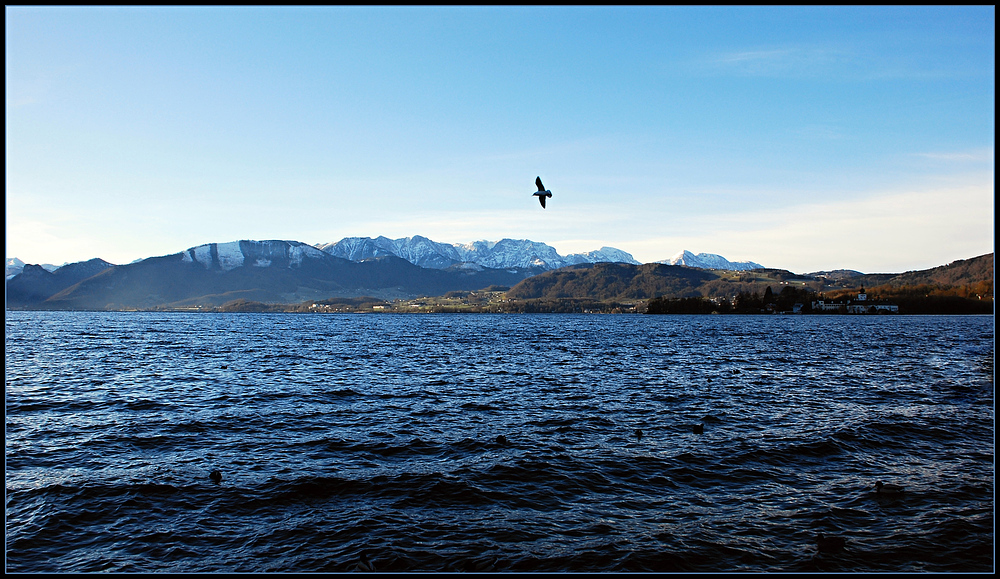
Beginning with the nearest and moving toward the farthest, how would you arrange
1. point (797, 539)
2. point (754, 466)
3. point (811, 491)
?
point (797, 539) < point (811, 491) < point (754, 466)

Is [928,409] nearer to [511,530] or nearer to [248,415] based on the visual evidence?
[511,530]

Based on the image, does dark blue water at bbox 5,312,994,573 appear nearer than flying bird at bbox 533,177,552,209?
Yes

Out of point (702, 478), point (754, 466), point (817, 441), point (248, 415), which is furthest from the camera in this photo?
point (248, 415)

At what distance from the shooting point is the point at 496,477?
19.1 meters

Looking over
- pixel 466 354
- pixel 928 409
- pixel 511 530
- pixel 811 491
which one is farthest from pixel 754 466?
pixel 466 354

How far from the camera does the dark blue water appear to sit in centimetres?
1380

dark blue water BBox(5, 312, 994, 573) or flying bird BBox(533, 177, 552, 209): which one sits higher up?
flying bird BBox(533, 177, 552, 209)

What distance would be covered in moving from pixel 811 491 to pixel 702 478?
11.3 feet

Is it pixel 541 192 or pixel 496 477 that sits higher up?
pixel 541 192

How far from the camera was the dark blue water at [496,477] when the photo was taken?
1380 centimetres

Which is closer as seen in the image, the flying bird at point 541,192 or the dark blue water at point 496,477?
the dark blue water at point 496,477

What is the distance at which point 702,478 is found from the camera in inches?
754

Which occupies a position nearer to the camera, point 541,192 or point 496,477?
point 496,477

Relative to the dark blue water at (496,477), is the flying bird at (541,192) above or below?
above
